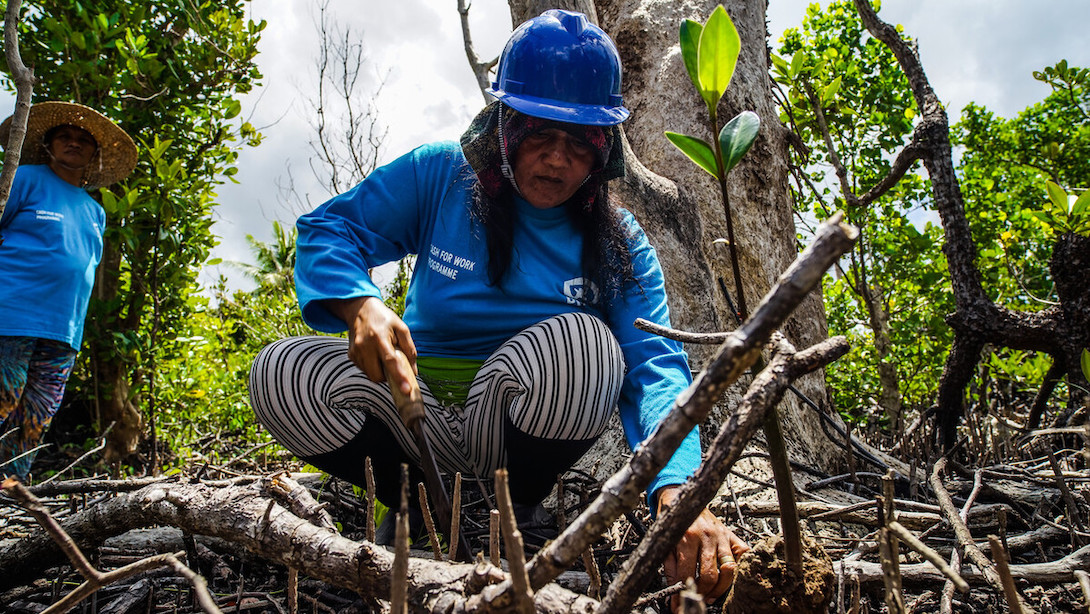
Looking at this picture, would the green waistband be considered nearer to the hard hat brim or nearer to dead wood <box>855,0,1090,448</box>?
the hard hat brim

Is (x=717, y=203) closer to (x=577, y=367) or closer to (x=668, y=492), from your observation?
(x=577, y=367)

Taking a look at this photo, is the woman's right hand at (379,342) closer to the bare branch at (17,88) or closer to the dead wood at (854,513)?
the dead wood at (854,513)

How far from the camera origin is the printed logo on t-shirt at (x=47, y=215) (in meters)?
3.03

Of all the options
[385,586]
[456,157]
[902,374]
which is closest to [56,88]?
[456,157]

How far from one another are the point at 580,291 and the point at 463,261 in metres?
0.35

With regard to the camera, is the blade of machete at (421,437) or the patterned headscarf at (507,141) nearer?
the blade of machete at (421,437)

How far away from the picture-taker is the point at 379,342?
1.38 meters

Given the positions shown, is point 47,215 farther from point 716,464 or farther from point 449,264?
point 716,464

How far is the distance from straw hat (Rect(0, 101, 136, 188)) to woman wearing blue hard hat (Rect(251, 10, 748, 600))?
240 cm

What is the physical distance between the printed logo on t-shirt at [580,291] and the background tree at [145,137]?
8.99 feet

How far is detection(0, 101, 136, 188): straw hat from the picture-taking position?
128 inches

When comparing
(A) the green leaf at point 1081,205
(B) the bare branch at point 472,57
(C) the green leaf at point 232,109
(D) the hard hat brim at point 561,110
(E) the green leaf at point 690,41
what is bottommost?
(E) the green leaf at point 690,41

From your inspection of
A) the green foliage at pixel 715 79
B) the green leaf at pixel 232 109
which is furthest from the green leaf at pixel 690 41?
the green leaf at pixel 232 109

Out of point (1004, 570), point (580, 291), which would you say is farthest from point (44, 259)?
point (1004, 570)
